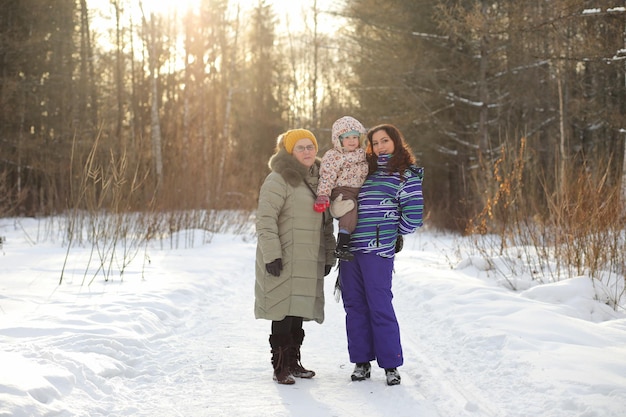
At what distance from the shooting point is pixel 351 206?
4.27m

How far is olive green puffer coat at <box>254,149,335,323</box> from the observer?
4332mm

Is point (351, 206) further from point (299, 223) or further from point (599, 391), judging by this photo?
point (599, 391)

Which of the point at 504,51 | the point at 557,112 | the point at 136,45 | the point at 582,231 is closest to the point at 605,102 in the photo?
the point at 557,112

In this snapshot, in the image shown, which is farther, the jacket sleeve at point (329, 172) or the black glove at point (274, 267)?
the jacket sleeve at point (329, 172)

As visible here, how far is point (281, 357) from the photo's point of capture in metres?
4.31

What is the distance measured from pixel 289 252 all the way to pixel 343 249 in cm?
40

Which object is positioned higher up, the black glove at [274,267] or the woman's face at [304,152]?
the woman's face at [304,152]

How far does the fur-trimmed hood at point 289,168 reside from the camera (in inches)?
173

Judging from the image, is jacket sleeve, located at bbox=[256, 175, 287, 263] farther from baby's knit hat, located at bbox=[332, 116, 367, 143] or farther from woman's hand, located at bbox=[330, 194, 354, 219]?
baby's knit hat, located at bbox=[332, 116, 367, 143]

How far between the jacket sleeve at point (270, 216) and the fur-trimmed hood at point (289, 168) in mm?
56

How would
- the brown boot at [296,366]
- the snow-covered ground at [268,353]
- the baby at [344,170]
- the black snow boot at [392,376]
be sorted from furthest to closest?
the brown boot at [296,366], the baby at [344,170], the black snow boot at [392,376], the snow-covered ground at [268,353]

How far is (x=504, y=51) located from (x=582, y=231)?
10982 mm

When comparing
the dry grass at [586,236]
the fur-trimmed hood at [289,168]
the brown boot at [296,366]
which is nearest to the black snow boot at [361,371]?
the brown boot at [296,366]

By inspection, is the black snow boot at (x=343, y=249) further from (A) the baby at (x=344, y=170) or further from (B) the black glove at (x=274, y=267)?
(B) the black glove at (x=274, y=267)
